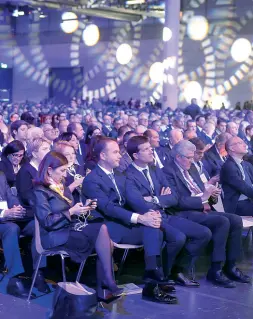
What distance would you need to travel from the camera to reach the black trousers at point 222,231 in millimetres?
5652

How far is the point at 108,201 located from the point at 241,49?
2183 cm

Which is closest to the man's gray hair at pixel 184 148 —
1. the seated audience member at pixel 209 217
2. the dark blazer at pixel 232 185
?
the seated audience member at pixel 209 217

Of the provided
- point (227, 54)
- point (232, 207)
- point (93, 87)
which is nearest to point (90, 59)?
point (93, 87)

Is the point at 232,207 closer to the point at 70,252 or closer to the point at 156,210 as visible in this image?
the point at 156,210

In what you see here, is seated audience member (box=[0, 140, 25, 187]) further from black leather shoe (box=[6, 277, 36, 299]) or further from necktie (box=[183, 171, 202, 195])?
necktie (box=[183, 171, 202, 195])

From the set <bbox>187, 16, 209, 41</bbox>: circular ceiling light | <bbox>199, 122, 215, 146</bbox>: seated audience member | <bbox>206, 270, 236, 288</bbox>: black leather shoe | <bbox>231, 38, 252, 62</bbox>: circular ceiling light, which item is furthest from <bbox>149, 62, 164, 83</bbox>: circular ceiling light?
<bbox>206, 270, 236, 288</bbox>: black leather shoe

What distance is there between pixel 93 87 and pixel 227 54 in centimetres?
691

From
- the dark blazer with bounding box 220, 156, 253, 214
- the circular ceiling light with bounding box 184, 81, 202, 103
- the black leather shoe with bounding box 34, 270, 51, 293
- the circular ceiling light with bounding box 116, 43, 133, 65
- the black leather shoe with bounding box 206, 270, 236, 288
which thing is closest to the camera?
the black leather shoe with bounding box 34, 270, 51, 293

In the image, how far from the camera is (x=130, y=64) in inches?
1158

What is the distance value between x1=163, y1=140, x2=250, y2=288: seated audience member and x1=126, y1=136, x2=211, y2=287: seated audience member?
155 mm

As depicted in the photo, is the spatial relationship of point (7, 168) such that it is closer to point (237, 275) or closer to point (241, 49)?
point (237, 275)

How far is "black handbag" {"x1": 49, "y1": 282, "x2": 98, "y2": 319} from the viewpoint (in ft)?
14.5

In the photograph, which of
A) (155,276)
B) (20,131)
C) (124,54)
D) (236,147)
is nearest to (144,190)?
(155,276)

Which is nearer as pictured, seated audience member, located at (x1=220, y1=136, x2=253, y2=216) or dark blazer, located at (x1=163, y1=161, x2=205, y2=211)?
dark blazer, located at (x1=163, y1=161, x2=205, y2=211)
